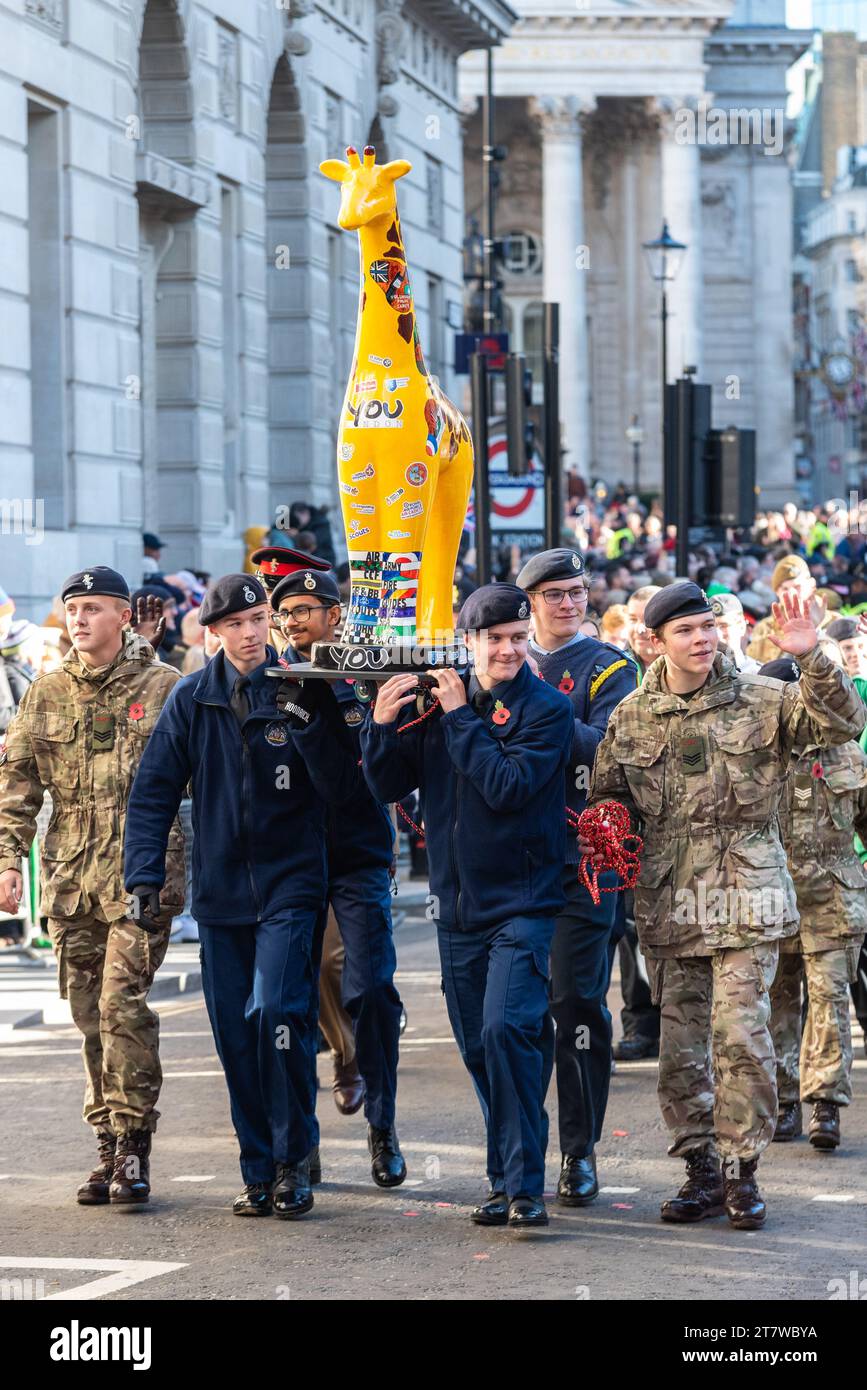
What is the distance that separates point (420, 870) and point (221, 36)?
10967mm

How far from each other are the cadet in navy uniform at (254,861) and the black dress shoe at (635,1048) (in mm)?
3075

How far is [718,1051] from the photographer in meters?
7.98

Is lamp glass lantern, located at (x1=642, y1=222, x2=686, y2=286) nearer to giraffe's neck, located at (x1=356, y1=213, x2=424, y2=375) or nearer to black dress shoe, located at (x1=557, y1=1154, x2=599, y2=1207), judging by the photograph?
giraffe's neck, located at (x1=356, y1=213, x2=424, y2=375)

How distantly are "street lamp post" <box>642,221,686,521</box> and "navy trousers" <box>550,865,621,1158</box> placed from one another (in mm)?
24889

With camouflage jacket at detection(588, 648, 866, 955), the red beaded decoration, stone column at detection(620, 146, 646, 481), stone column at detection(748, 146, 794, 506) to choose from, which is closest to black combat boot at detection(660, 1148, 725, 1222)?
camouflage jacket at detection(588, 648, 866, 955)

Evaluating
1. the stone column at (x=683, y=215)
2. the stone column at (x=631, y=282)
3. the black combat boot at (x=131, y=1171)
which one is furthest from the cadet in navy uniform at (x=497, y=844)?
the stone column at (x=631, y=282)

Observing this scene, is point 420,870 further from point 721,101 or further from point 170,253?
point 721,101

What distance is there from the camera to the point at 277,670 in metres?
7.90

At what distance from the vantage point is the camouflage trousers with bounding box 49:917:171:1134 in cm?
834

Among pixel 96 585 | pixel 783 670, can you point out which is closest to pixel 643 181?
pixel 783 670

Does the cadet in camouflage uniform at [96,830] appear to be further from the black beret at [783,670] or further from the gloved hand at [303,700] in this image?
the black beret at [783,670]

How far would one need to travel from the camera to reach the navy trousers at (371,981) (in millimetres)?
8586

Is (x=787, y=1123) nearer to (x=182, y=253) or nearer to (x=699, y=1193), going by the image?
(x=699, y=1193)

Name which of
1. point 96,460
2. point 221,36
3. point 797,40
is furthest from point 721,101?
point 96,460
